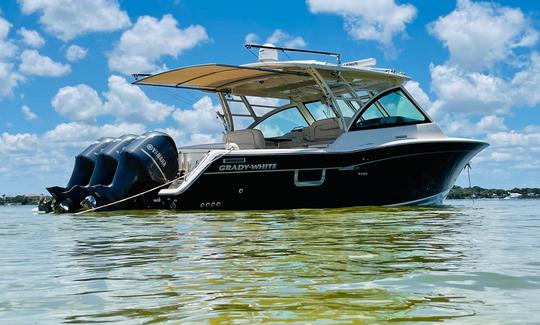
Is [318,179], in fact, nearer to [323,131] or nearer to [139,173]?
[323,131]

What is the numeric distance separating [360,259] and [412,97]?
10191 mm

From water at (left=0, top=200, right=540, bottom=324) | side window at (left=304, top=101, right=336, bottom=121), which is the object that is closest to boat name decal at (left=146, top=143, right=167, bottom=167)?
side window at (left=304, top=101, right=336, bottom=121)

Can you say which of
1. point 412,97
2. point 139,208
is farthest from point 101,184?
point 412,97

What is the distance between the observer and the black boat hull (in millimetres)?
12695

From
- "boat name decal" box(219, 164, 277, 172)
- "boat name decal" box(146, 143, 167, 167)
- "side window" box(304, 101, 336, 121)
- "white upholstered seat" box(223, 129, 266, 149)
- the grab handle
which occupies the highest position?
"side window" box(304, 101, 336, 121)

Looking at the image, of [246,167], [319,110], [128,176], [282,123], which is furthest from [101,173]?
[319,110]

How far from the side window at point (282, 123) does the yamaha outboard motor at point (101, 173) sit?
11.7 ft

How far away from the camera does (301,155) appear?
12.9 metres

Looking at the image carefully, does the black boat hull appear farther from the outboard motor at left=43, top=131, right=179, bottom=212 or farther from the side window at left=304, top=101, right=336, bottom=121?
the side window at left=304, top=101, right=336, bottom=121

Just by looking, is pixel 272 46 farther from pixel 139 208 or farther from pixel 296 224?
pixel 296 224

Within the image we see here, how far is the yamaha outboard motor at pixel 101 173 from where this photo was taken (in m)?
13.1

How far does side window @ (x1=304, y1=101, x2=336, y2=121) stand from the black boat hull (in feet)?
8.79

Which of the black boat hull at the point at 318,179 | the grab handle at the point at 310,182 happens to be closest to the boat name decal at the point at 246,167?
the black boat hull at the point at 318,179

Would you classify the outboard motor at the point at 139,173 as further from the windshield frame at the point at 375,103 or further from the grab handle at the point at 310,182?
the windshield frame at the point at 375,103
